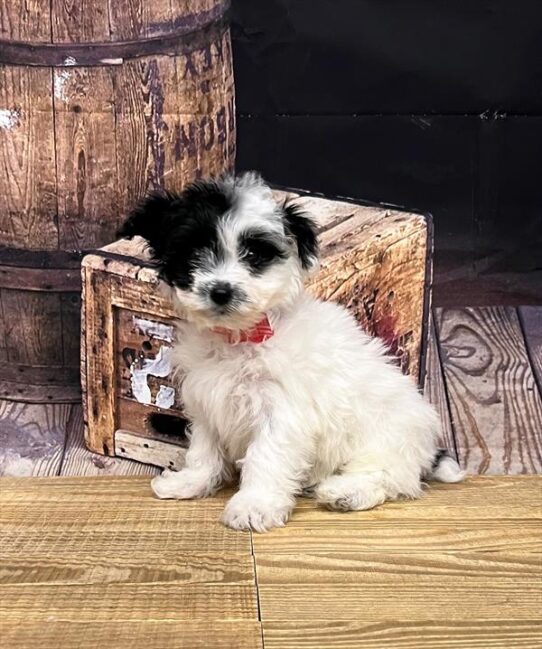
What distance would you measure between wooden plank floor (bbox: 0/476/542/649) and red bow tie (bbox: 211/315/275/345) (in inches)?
16.8

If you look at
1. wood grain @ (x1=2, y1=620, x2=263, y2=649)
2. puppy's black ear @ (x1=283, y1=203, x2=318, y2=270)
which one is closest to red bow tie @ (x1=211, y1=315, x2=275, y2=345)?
puppy's black ear @ (x1=283, y1=203, x2=318, y2=270)

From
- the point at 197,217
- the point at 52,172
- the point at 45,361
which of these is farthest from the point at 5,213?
the point at 197,217

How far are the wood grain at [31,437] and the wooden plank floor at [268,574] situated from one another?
607 millimetres

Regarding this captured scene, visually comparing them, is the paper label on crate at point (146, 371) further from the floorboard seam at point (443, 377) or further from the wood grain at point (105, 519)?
the floorboard seam at point (443, 377)

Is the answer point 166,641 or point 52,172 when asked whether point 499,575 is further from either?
point 52,172

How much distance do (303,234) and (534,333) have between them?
2117 mm

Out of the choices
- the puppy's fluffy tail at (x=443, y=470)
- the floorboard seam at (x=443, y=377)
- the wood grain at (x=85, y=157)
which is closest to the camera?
the puppy's fluffy tail at (x=443, y=470)

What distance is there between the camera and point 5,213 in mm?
3674

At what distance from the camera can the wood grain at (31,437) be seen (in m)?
3.67

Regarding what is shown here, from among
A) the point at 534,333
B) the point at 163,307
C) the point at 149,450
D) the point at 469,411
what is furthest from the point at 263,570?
the point at 534,333

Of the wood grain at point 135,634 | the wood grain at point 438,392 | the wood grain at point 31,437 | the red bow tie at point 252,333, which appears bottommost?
the wood grain at point 31,437

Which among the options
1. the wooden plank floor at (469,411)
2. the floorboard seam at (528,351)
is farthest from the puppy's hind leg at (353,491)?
the floorboard seam at (528,351)

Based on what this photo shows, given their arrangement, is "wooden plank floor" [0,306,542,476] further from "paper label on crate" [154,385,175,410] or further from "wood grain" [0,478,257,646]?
"wood grain" [0,478,257,646]

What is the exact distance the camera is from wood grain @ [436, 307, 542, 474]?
380 cm
